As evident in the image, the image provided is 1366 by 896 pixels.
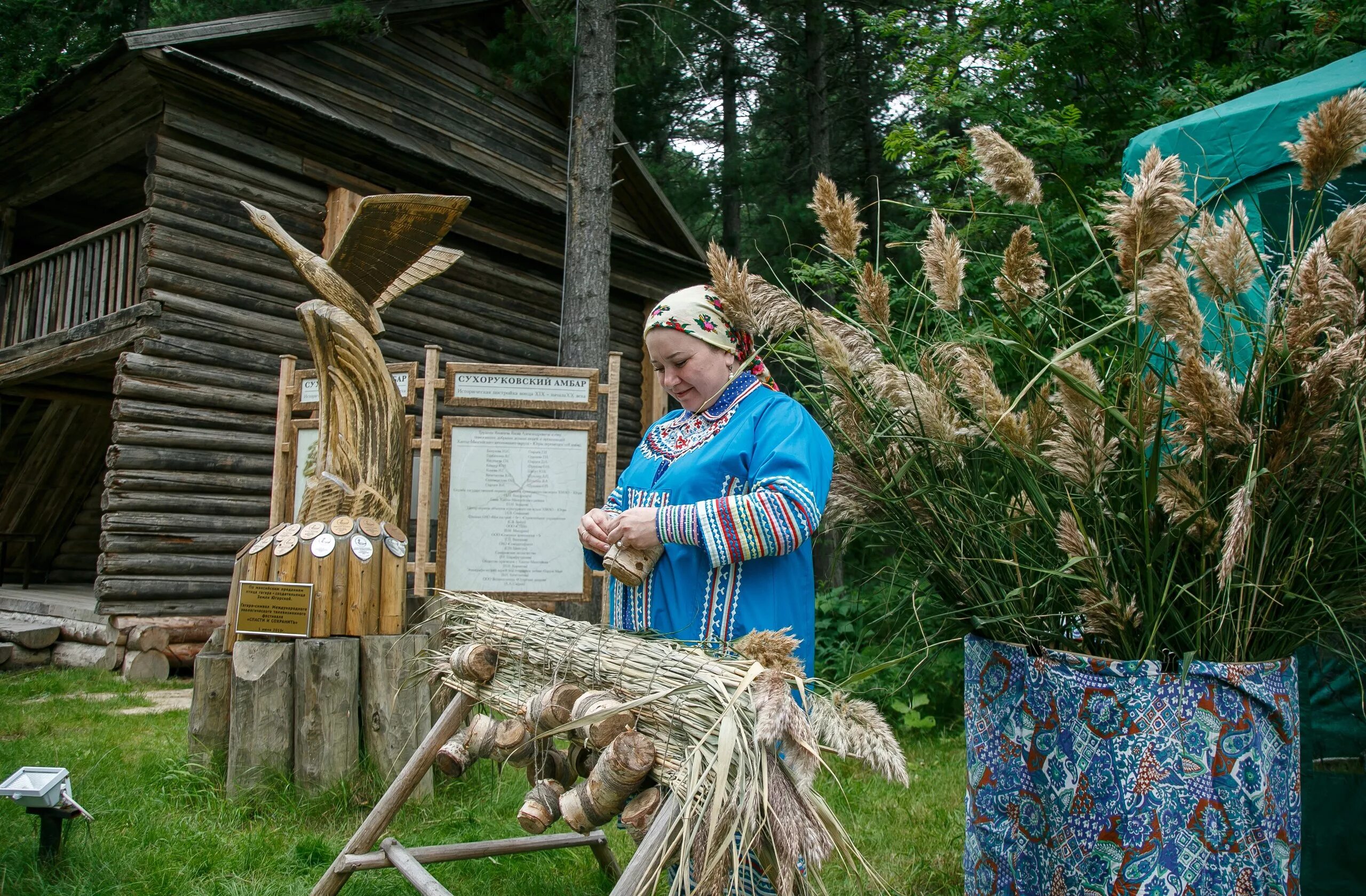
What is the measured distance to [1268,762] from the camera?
141 centimetres

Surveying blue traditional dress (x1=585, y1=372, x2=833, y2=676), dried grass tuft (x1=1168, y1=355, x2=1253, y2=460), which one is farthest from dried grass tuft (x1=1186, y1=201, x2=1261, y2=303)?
blue traditional dress (x1=585, y1=372, x2=833, y2=676)

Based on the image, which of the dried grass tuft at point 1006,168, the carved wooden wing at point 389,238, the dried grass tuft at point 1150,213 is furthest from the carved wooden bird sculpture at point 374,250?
the dried grass tuft at point 1150,213

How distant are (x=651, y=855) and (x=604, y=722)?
23 cm

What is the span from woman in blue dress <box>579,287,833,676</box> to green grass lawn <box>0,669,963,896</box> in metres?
0.66

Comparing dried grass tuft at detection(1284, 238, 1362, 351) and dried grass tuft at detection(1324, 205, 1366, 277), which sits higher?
dried grass tuft at detection(1324, 205, 1366, 277)

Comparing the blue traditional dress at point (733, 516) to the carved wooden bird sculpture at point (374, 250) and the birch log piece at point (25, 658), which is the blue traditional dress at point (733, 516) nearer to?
the carved wooden bird sculpture at point (374, 250)

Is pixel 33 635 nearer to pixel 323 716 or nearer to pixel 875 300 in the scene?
pixel 323 716

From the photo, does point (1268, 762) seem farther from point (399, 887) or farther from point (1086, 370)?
point (399, 887)

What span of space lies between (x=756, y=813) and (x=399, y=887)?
2.02m

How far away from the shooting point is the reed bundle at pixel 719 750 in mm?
1282

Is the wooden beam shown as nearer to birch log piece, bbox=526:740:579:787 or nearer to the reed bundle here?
birch log piece, bbox=526:740:579:787

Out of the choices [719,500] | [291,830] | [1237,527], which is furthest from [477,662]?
[291,830]

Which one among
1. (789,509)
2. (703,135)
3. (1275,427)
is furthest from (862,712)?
(703,135)

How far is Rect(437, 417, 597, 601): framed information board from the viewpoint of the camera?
4.99 metres
